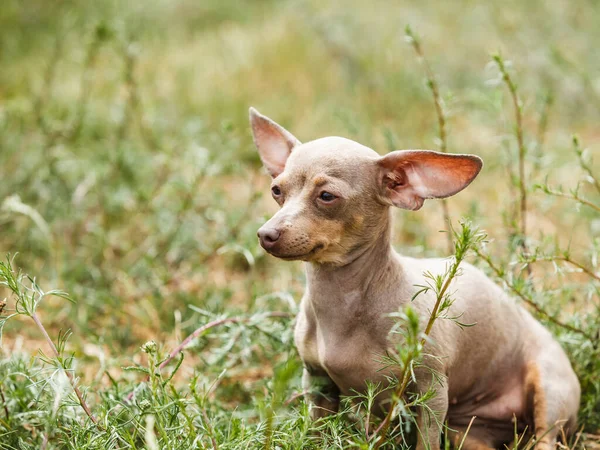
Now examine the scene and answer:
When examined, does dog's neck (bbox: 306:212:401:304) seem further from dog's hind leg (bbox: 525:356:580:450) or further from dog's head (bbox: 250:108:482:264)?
dog's hind leg (bbox: 525:356:580:450)

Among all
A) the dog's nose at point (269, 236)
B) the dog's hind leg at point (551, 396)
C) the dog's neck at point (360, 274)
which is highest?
the dog's nose at point (269, 236)

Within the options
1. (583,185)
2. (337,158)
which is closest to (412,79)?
(583,185)

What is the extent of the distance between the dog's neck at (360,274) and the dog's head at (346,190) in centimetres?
3

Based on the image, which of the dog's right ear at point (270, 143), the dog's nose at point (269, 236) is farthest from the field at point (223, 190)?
the dog's right ear at point (270, 143)

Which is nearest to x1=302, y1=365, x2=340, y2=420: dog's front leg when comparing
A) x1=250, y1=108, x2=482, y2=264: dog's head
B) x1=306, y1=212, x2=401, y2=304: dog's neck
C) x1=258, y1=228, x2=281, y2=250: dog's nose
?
x1=306, y1=212, x2=401, y2=304: dog's neck

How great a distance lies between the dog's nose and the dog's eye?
22 centimetres

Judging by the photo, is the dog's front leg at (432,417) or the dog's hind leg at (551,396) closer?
the dog's front leg at (432,417)

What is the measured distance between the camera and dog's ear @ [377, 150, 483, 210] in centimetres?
232

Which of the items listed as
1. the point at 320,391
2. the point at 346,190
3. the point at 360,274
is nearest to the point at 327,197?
the point at 346,190

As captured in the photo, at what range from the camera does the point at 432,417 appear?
2406mm

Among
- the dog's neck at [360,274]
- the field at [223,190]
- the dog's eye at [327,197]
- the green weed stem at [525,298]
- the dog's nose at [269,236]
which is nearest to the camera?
the dog's nose at [269,236]

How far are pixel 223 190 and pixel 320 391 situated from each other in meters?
2.80

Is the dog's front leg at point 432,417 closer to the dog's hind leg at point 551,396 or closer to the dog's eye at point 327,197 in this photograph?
the dog's hind leg at point 551,396

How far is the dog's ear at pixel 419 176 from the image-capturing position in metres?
2.32
